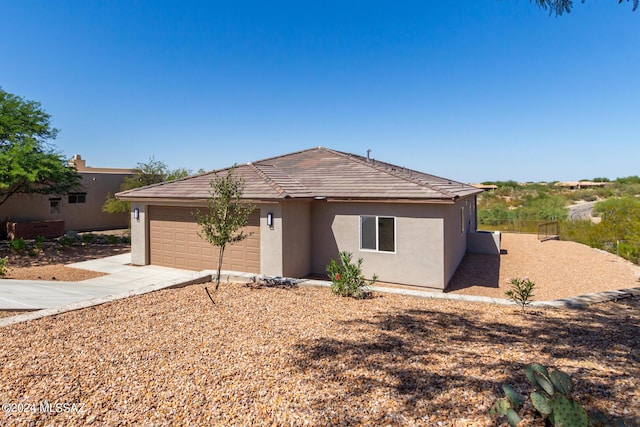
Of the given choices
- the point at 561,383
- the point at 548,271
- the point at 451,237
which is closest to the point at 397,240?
the point at 451,237

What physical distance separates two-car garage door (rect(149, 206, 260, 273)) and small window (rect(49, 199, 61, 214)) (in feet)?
49.9

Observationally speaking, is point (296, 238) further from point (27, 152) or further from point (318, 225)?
point (27, 152)

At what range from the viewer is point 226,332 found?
5.80 metres

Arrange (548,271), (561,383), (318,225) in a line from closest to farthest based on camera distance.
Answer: (561,383) → (318,225) → (548,271)

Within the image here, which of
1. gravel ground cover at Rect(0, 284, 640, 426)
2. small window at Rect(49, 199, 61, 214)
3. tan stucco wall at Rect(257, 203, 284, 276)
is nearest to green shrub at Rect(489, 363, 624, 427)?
gravel ground cover at Rect(0, 284, 640, 426)

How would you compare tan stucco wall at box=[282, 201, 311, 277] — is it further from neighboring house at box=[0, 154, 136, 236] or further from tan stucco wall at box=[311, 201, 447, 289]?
neighboring house at box=[0, 154, 136, 236]

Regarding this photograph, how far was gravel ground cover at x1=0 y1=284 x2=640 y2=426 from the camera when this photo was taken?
140 inches

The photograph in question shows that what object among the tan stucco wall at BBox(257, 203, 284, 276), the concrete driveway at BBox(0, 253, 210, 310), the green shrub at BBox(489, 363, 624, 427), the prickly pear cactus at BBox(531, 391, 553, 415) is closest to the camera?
the green shrub at BBox(489, 363, 624, 427)

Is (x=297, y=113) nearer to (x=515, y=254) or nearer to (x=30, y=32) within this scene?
(x=30, y=32)

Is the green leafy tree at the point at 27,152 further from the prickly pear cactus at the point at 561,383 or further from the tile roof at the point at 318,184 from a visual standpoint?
the prickly pear cactus at the point at 561,383

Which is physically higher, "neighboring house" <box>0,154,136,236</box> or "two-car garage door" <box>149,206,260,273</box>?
"neighboring house" <box>0,154,136,236</box>

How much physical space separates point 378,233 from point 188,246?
7.12 metres

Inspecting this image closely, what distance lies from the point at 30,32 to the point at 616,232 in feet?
96.9

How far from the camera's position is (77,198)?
25.1 meters
